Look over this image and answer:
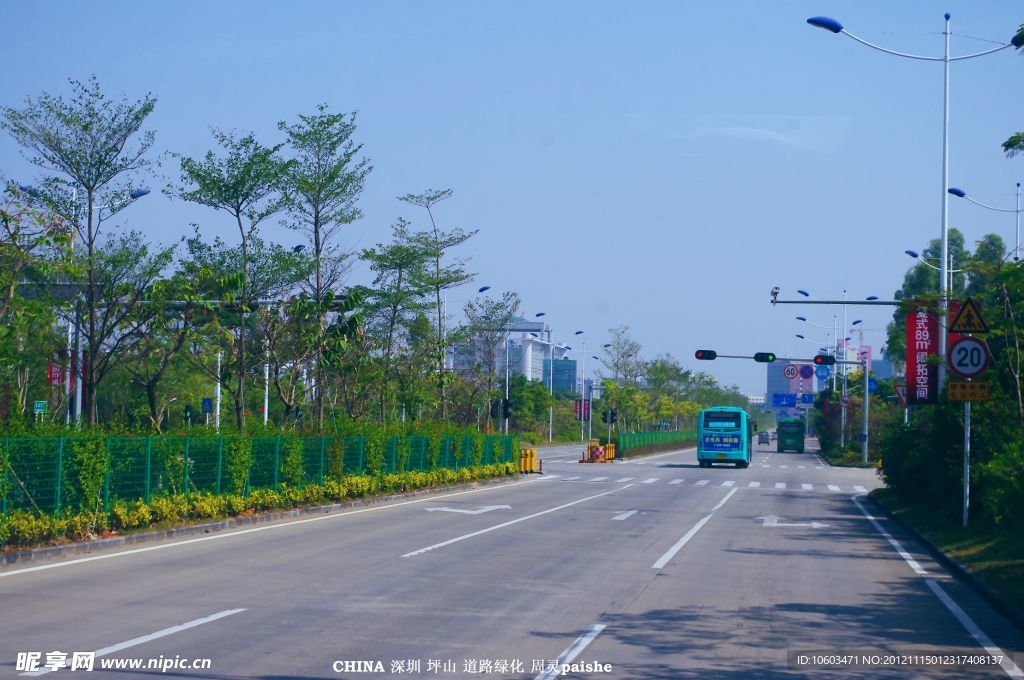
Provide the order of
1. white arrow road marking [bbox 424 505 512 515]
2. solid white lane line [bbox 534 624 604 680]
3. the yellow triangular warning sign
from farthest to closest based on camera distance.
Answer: white arrow road marking [bbox 424 505 512 515] → the yellow triangular warning sign → solid white lane line [bbox 534 624 604 680]

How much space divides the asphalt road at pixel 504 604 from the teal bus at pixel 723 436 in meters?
36.8

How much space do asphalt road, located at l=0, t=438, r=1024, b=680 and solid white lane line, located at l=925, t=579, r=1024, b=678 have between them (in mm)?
39

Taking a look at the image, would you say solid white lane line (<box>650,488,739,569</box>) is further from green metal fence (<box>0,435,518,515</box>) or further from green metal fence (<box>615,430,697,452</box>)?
green metal fence (<box>615,430,697,452</box>)

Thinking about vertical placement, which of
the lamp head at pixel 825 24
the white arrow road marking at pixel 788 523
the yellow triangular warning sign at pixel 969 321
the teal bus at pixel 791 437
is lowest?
the teal bus at pixel 791 437

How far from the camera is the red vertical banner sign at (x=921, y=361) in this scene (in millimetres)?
24938

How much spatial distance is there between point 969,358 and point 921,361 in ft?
27.0

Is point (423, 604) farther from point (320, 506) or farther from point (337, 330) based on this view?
point (337, 330)

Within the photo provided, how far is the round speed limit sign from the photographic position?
17.1 metres

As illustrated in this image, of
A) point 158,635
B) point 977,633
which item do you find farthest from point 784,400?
point 158,635

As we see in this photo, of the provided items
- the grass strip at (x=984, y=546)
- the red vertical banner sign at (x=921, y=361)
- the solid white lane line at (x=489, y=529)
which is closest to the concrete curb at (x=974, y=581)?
the grass strip at (x=984, y=546)

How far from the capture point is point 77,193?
71.7 feet

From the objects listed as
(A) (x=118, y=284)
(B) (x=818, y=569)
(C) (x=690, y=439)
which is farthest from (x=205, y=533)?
(C) (x=690, y=439)

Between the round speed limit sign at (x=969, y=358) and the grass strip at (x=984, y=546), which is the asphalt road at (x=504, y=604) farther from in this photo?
the round speed limit sign at (x=969, y=358)

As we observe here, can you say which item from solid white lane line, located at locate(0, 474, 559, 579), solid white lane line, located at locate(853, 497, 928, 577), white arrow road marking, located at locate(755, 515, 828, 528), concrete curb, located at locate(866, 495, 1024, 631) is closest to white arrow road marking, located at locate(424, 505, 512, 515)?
solid white lane line, located at locate(0, 474, 559, 579)
